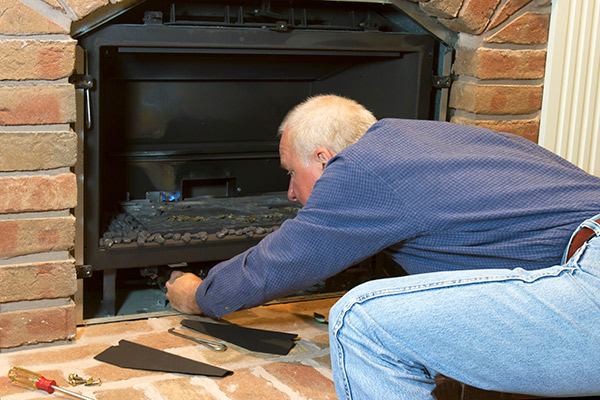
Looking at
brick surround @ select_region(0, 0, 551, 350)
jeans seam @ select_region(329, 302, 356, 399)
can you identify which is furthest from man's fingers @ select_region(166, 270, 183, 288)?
jeans seam @ select_region(329, 302, 356, 399)

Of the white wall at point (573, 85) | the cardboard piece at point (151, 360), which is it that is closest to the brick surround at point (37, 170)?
the cardboard piece at point (151, 360)

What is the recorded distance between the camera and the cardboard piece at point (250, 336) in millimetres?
1688

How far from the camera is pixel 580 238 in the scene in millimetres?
1152

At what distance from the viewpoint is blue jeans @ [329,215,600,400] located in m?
1.07

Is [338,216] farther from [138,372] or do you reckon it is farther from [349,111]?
[138,372]

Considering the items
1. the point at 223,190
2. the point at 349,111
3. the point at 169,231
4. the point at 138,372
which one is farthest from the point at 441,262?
the point at 223,190

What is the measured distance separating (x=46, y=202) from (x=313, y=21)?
921mm

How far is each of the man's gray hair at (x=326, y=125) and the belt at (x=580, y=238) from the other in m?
0.49

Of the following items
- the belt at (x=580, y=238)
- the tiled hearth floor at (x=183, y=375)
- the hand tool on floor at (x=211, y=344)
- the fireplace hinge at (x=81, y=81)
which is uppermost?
the fireplace hinge at (x=81, y=81)

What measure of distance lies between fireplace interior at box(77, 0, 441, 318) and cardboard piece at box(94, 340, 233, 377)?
237 mm

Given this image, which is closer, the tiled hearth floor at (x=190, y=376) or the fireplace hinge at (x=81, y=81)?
the tiled hearth floor at (x=190, y=376)

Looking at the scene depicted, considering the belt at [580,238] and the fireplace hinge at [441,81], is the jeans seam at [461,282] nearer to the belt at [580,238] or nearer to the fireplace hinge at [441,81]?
the belt at [580,238]

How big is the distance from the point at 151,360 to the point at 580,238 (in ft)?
3.20

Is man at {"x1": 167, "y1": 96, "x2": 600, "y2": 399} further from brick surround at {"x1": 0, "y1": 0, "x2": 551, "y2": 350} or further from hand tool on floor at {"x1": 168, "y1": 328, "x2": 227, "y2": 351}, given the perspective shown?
brick surround at {"x1": 0, "y1": 0, "x2": 551, "y2": 350}
